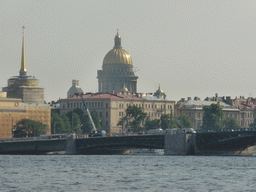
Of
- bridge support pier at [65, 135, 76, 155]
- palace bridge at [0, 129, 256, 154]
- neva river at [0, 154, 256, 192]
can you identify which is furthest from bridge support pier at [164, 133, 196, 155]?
bridge support pier at [65, 135, 76, 155]

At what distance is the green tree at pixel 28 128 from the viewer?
181500 millimetres

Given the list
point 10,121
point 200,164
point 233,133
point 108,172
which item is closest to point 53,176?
point 108,172

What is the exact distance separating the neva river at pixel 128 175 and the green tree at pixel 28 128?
5955 centimetres

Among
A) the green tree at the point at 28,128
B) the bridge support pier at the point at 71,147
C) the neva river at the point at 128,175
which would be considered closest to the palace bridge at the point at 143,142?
the bridge support pier at the point at 71,147

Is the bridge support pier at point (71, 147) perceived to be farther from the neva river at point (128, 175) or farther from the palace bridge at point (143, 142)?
the neva river at point (128, 175)

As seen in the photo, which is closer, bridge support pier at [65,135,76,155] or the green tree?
bridge support pier at [65,135,76,155]

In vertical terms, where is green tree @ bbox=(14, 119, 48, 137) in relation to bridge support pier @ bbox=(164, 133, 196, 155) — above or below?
above

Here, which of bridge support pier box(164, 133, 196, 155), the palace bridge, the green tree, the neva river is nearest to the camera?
the neva river

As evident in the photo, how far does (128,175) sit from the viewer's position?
309 feet

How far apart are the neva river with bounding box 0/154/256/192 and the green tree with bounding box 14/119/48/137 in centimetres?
5955

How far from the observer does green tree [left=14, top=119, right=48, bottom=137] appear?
595ft

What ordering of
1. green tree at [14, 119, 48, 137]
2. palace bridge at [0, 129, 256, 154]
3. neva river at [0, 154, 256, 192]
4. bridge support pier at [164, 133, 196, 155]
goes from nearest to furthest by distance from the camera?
neva river at [0, 154, 256, 192] → palace bridge at [0, 129, 256, 154] → bridge support pier at [164, 133, 196, 155] → green tree at [14, 119, 48, 137]

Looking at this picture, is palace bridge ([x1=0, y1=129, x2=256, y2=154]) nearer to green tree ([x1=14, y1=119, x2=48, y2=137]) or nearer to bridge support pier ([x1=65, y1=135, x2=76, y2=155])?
bridge support pier ([x1=65, y1=135, x2=76, y2=155])

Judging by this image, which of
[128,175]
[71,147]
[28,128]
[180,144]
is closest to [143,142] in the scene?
[180,144]
